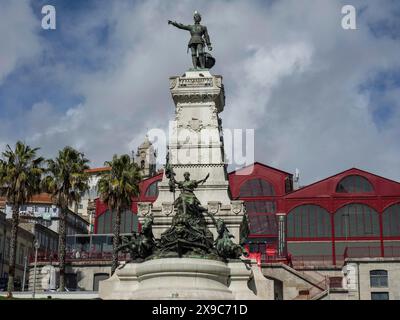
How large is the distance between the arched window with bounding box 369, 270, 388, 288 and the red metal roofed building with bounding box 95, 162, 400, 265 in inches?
295

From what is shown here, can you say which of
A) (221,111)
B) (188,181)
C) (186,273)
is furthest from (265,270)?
(186,273)

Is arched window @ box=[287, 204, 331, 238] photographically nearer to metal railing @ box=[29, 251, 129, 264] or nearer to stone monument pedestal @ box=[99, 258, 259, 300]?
metal railing @ box=[29, 251, 129, 264]

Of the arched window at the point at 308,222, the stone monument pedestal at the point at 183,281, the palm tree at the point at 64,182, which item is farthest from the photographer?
the arched window at the point at 308,222

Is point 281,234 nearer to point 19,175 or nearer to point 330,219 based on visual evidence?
point 330,219

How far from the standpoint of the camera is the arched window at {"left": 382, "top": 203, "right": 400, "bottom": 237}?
65637mm

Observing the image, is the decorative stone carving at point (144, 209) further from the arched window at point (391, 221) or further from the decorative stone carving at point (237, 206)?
the arched window at point (391, 221)

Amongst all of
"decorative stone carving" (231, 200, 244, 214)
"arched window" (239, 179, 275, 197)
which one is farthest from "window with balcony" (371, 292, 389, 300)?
"decorative stone carving" (231, 200, 244, 214)

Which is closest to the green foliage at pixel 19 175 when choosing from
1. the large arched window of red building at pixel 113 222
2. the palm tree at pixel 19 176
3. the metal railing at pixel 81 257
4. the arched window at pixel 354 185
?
the palm tree at pixel 19 176

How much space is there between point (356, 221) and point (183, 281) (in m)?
40.9

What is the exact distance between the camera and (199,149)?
38.1m

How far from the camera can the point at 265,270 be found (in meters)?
52.4

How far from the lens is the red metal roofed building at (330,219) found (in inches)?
2571
